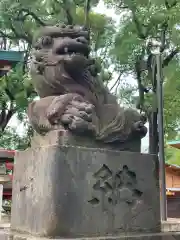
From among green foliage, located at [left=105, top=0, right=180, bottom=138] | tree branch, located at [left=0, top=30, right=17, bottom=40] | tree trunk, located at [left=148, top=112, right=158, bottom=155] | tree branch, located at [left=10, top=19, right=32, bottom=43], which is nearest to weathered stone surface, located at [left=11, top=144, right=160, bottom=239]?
tree trunk, located at [left=148, top=112, right=158, bottom=155]

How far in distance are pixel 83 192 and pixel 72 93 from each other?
40.0 inches

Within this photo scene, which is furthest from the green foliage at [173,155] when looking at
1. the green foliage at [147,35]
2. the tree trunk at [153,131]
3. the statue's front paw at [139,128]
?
the statue's front paw at [139,128]

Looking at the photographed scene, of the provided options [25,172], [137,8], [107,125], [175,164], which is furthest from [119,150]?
[175,164]

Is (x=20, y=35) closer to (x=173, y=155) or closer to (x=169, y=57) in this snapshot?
(x=169, y=57)

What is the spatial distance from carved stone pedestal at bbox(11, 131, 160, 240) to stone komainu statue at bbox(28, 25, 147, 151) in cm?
23

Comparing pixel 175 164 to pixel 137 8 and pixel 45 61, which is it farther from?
pixel 45 61

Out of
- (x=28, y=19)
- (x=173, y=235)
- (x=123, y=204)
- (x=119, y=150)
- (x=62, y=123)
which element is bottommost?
(x=173, y=235)

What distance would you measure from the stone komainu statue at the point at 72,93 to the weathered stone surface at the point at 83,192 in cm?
25

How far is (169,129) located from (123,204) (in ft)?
40.6

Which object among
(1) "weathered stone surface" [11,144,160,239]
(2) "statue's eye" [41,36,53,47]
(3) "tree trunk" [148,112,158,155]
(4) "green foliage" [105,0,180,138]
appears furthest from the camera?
(4) "green foliage" [105,0,180,138]

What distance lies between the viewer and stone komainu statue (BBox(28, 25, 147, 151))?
3562mm

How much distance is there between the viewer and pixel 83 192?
3.31m

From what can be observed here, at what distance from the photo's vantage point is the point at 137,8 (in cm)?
1305

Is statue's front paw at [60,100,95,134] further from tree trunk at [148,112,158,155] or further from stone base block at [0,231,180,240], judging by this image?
tree trunk at [148,112,158,155]
